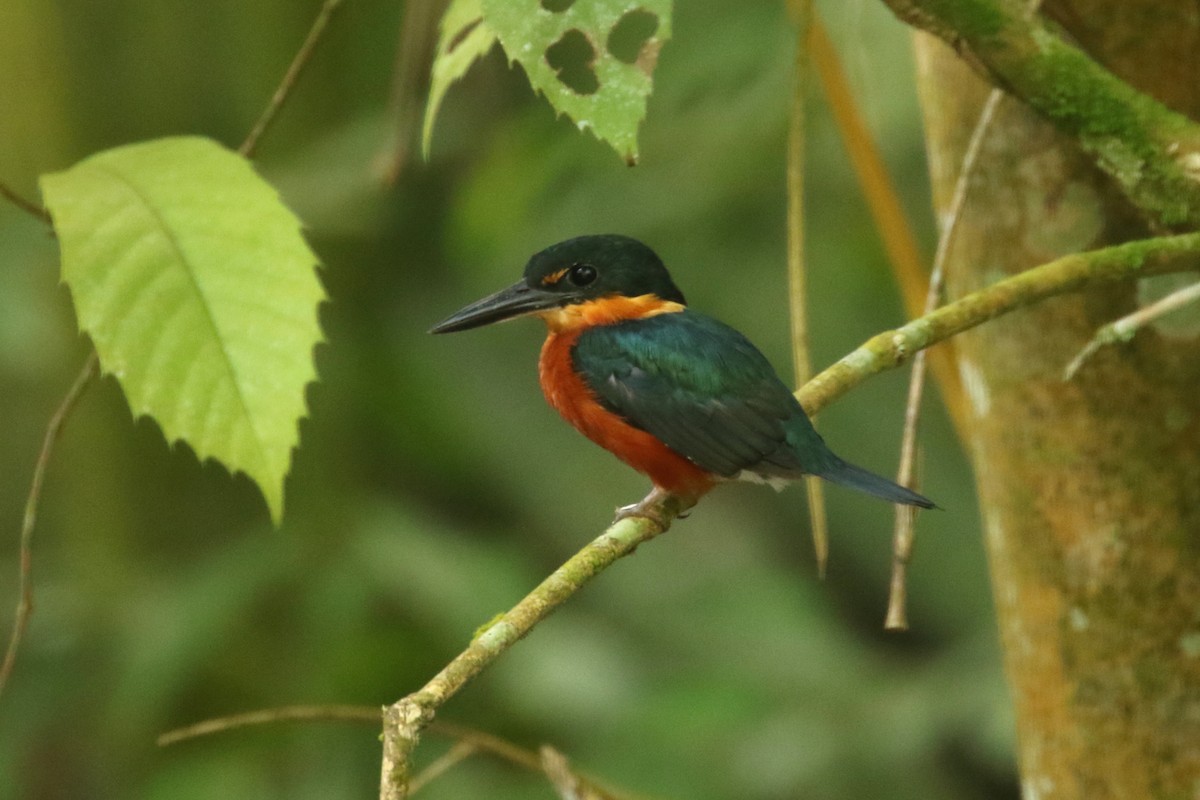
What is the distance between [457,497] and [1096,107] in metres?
3.58

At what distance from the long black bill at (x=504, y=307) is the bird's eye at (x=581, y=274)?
4 centimetres

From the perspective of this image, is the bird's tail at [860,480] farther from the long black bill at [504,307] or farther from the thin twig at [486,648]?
the long black bill at [504,307]

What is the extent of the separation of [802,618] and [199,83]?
2.53m

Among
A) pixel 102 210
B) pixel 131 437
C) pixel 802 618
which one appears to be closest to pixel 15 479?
pixel 131 437

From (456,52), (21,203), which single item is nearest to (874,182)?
(456,52)

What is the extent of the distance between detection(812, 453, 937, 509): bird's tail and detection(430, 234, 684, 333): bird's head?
596 mm

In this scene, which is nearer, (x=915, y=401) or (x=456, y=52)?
(x=915, y=401)

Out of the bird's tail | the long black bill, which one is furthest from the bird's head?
the bird's tail

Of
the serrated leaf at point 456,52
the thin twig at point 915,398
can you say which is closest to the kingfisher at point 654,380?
the thin twig at point 915,398

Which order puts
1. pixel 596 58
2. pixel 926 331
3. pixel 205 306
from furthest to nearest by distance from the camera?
pixel 205 306
pixel 926 331
pixel 596 58

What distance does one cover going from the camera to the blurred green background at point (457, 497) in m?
3.66

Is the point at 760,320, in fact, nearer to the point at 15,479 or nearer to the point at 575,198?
the point at 575,198

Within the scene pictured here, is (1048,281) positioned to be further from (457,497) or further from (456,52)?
(457,497)

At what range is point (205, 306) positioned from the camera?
71.9 inches
